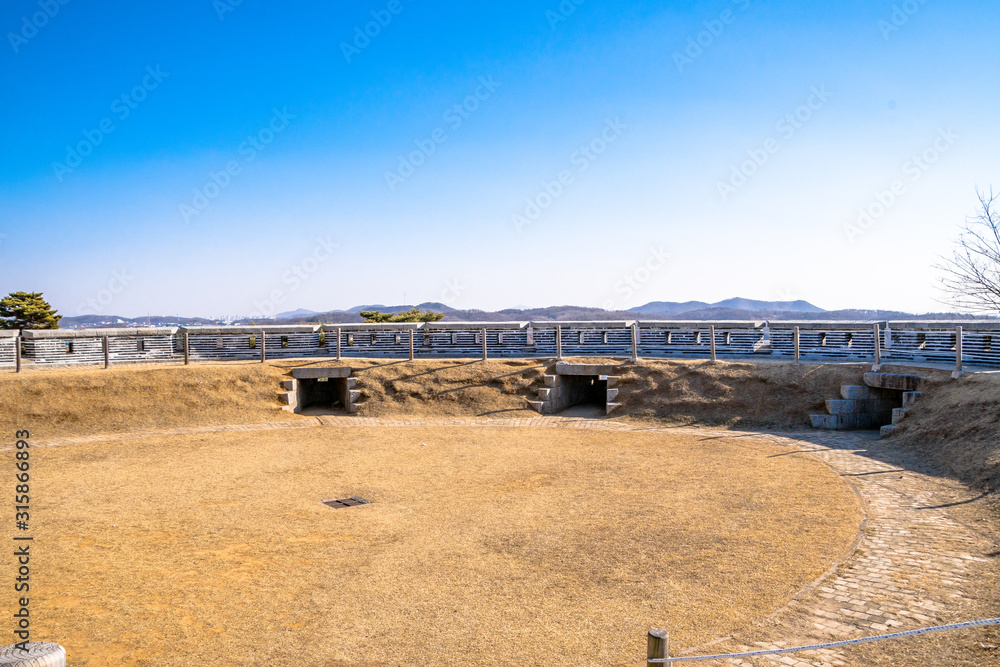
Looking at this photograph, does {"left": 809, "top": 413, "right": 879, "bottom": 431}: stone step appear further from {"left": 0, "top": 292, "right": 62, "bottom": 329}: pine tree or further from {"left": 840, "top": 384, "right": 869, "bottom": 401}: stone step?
{"left": 0, "top": 292, "right": 62, "bottom": 329}: pine tree

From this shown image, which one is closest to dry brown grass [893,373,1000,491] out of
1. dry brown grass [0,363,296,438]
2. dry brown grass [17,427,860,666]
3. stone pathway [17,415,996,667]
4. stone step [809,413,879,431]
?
stone pathway [17,415,996,667]

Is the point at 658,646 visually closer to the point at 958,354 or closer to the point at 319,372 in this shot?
the point at 958,354

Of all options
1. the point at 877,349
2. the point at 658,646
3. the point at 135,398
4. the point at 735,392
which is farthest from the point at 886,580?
the point at 135,398

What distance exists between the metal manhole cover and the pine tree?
3577cm

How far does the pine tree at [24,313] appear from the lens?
120 ft

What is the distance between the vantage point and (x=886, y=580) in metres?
6.63

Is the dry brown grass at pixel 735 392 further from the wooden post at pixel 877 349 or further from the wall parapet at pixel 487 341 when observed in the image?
the wall parapet at pixel 487 341

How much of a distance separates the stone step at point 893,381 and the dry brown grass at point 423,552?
15.0 feet

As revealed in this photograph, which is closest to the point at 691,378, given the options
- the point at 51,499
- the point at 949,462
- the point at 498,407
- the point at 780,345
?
the point at 780,345

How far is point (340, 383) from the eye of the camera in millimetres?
21000

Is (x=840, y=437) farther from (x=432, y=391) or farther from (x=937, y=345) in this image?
(x=432, y=391)

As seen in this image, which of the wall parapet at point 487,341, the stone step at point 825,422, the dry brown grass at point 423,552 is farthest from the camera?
the wall parapet at point 487,341

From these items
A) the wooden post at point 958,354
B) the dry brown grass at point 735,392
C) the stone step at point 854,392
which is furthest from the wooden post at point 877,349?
the wooden post at point 958,354

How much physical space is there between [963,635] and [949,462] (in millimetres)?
7070
